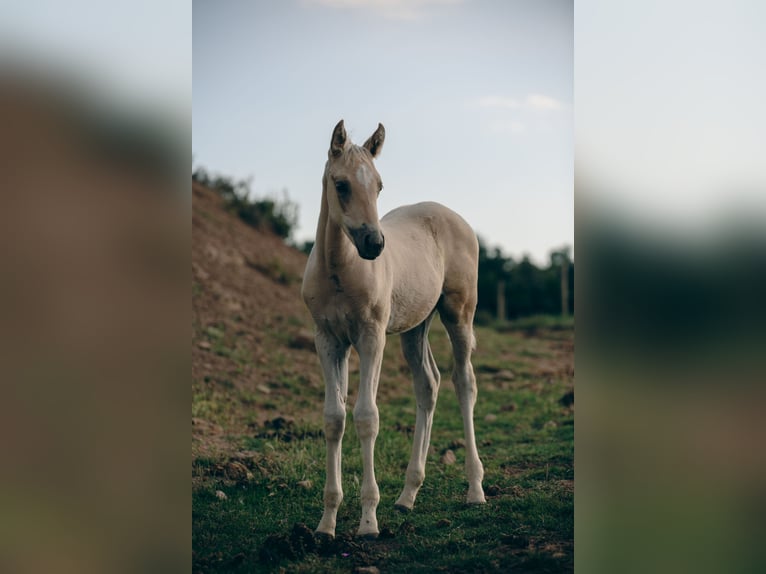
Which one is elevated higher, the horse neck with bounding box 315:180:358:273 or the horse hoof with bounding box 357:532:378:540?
the horse neck with bounding box 315:180:358:273

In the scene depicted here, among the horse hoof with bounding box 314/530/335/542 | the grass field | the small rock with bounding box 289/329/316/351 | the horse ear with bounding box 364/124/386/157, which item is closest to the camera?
the grass field

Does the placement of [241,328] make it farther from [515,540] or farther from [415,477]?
[515,540]

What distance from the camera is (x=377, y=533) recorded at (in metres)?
5.47

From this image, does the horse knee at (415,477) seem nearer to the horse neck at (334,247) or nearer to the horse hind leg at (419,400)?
the horse hind leg at (419,400)

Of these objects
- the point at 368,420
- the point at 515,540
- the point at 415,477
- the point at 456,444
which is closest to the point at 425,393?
the point at 415,477

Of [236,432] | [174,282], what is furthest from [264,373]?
[174,282]

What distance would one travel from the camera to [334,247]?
539 centimetres

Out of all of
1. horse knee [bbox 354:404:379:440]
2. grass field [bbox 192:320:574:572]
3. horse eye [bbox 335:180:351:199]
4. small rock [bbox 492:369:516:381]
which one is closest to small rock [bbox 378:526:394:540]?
grass field [bbox 192:320:574:572]

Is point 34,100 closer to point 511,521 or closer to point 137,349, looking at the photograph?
point 137,349

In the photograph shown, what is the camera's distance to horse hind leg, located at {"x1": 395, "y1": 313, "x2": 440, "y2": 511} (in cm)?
638

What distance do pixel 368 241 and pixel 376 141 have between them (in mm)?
882

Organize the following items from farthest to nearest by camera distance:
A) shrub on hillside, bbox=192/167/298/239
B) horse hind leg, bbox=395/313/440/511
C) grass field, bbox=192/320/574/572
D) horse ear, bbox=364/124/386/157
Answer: shrub on hillside, bbox=192/167/298/239 → horse hind leg, bbox=395/313/440/511 → horse ear, bbox=364/124/386/157 → grass field, bbox=192/320/574/572

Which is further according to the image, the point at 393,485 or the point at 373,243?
the point at 393,485

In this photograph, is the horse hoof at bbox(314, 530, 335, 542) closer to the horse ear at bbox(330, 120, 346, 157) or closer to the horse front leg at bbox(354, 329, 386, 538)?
the horse front leg at bbox(354, 329, 386, 538)
